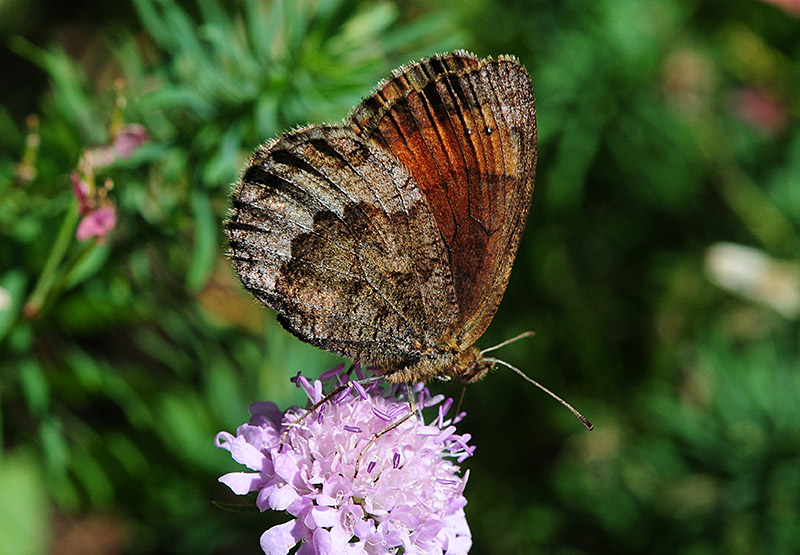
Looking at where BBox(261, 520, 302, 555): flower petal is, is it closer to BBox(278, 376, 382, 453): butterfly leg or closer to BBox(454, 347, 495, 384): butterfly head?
BBox(278, 376, 382, 453): butterfly leg

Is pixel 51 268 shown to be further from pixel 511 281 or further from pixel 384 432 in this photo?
pixel 511 281

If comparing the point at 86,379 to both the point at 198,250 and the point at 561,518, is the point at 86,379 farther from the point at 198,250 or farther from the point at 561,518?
the point at 561,518

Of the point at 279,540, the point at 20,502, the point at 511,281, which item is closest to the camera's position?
the point at 279,540

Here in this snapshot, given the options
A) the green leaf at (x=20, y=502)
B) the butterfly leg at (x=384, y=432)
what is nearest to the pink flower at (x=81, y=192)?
the butterfly leg at (x=384, y=432)

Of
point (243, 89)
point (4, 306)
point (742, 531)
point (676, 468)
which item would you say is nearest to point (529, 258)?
point (676, 468)

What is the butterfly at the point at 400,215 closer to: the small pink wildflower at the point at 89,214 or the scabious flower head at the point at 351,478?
the scabious flower head at the point at 351,478

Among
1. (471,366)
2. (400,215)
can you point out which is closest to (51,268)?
(400,215)
